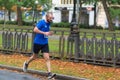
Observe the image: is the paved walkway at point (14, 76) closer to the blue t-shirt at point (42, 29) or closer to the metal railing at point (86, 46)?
the blue t-shirt at point (42, 29)

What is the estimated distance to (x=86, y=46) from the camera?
46.4ft

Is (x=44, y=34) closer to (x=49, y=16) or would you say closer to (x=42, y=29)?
(x=42, y=29)

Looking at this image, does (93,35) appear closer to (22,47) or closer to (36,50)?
(36,50)

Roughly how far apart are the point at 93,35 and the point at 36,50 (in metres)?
2.68

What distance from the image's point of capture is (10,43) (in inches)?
681

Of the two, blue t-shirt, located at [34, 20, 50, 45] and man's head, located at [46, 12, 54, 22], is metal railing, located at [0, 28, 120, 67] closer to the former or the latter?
blue t-shirt, located at [34, 20, 50, 45]

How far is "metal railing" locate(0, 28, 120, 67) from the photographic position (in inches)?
525

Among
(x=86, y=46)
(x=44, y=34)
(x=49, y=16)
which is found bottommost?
(x=86, y=46)

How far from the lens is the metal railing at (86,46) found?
43.8 ft

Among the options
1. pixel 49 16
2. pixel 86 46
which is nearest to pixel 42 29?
pixel 49 16

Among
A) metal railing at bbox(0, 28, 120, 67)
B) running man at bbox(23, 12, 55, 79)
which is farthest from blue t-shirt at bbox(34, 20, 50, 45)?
metal railing at bbox(0, 28, 120, 67)

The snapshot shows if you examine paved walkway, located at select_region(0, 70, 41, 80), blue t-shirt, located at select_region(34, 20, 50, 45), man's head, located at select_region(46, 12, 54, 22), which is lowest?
paved walkway, located at select_region(0, 70, 41, 80)

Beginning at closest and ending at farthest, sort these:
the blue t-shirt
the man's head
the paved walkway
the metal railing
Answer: the man's head < the blue t-shirt < the paved walkway < the metal railing

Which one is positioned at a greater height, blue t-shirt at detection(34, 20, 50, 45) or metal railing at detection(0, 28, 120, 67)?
blue t-shirt at detection(34, 20, 50, 45)
